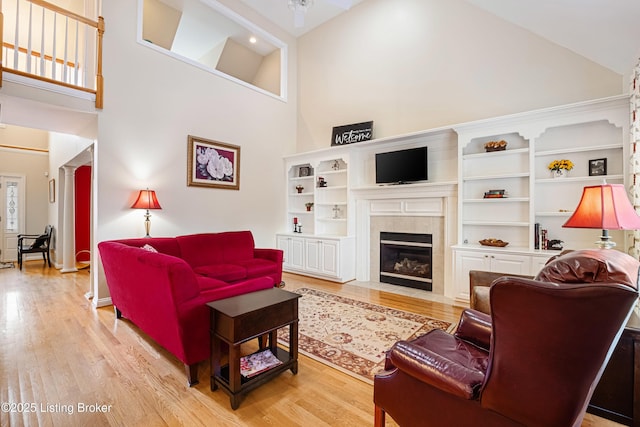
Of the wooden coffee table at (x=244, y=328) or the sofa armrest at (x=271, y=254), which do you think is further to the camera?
the sofa armrest at (x=271, y=254)

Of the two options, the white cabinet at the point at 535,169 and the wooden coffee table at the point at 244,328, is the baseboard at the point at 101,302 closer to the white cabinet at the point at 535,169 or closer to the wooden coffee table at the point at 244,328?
the wooden coffee table at the point at 244,328

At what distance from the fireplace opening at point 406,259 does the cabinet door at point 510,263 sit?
40.3 inches

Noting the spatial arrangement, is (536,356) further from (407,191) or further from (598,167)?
(407,191)

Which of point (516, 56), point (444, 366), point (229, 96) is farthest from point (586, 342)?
point (229, 96)

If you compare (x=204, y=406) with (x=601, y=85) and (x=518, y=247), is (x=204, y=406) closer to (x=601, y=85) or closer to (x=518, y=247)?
(x=518, y=247)

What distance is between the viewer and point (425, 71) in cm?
473

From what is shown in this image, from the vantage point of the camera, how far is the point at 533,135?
352cm

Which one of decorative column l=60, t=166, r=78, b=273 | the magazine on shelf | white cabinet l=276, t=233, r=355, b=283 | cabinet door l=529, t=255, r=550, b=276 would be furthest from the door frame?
cabinet door l=529, t=255, r=550, b=276

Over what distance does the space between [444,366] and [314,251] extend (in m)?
4.16

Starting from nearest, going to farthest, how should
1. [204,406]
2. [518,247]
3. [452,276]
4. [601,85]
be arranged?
[204,406]
[601,85]
[518,247]
[452,276]

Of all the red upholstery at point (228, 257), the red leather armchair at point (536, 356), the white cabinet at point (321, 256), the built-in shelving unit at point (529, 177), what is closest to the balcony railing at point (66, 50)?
the red upholstery at point (228, 257)

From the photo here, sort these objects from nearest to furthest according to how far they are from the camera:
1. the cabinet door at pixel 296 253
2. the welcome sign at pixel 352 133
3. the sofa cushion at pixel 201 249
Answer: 1. the sofa cushion at pixel 201 249
2. the welcome sign at pixel 352 133
3. the cabinet door at pixel 296 253

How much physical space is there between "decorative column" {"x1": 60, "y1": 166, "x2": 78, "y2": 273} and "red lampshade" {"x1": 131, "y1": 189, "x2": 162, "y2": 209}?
3.04m

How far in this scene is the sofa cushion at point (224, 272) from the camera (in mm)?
3709
